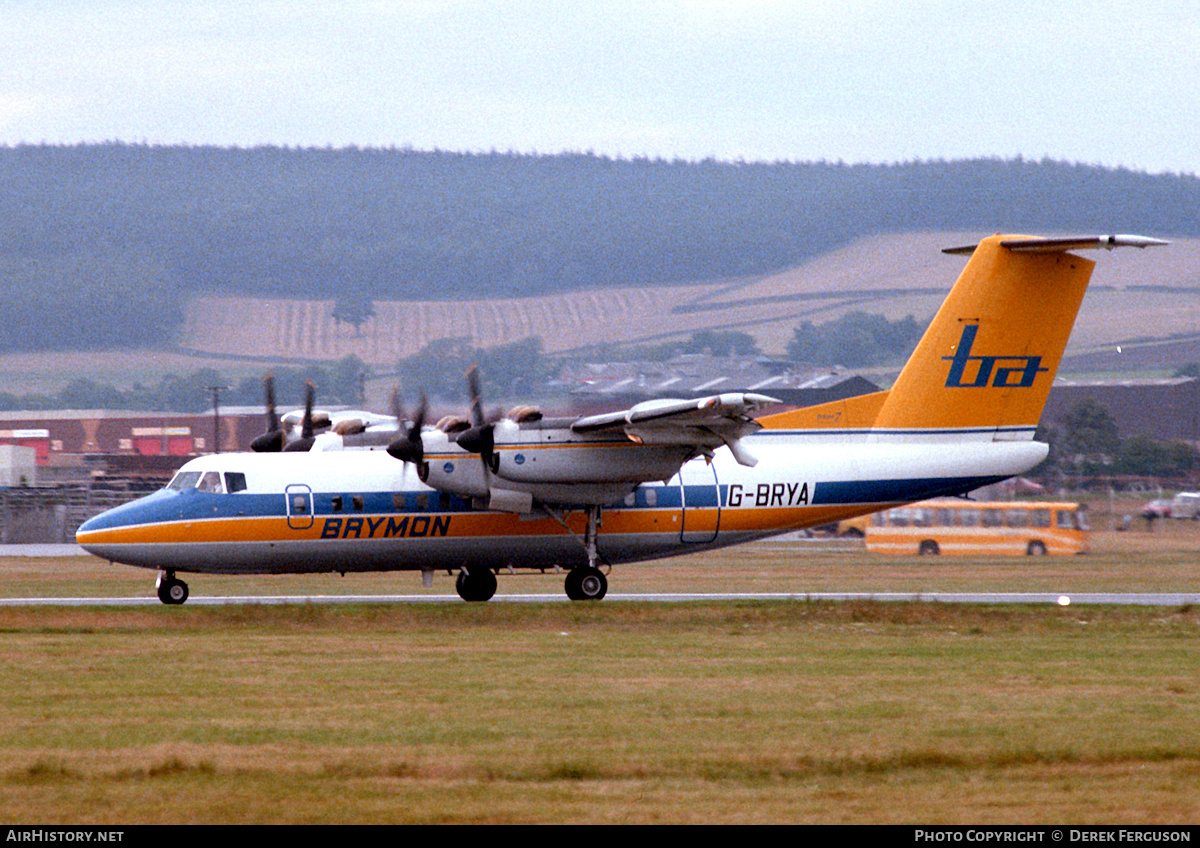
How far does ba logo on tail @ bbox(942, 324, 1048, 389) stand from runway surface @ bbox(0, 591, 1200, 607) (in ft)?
13.4

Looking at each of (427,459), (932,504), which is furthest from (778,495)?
(932,504)

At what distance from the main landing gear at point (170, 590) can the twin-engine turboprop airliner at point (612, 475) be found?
0.04 m

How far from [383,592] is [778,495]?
966 cm

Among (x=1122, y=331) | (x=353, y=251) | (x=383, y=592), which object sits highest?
(x=353, y=251)

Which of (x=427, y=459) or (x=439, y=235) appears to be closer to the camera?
(x=427, y=459)

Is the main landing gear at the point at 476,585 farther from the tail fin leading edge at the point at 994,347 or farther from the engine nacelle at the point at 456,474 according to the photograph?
the tail fin leading edge at the point at 994,347

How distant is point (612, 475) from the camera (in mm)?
27156

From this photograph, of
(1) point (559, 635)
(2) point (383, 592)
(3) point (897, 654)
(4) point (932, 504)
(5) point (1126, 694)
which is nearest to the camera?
(5) point (1126, 694)

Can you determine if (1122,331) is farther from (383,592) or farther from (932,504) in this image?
(383,592)

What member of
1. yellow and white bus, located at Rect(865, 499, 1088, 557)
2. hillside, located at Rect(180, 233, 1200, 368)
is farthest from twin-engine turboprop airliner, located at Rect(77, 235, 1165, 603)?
hillside, located at Rect(180, 233, 1200, 368)

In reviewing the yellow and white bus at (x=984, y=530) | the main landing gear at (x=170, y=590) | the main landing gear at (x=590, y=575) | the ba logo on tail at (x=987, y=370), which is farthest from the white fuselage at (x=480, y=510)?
the yellow and white bus at (x=984, y=530)

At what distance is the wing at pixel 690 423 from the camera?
2508cm

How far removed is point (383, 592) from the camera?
33375 mm

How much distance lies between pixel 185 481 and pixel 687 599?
373 inches
